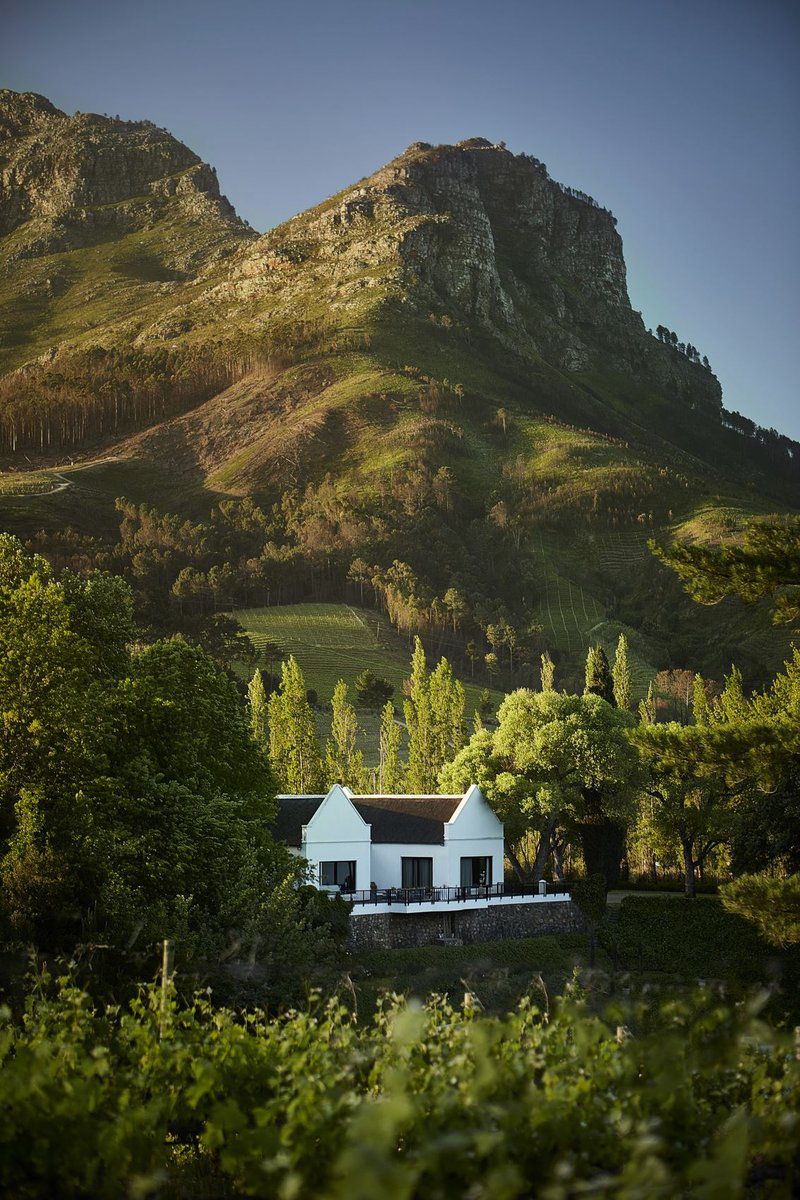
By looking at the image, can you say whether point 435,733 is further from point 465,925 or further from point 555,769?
point 465,925

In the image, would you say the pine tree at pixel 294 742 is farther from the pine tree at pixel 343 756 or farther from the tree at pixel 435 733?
the tree at pixel 435 733

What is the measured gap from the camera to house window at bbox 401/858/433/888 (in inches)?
1796

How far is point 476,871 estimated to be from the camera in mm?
47000

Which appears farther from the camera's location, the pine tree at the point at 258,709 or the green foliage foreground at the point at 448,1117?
the pine tree at the point at 258,709

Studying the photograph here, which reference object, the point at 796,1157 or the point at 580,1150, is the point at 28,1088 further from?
the point at 796,1157

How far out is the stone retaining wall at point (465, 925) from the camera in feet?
135

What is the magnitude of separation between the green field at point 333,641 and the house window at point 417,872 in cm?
5937

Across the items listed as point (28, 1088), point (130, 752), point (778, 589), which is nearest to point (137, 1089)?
point (28, 1088)

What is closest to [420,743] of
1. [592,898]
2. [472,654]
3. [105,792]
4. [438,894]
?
[592,898]

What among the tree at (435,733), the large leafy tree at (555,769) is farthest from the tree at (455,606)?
the large leafy tree at (555,769)

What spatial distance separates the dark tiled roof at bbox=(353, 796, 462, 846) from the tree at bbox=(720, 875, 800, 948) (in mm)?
29100

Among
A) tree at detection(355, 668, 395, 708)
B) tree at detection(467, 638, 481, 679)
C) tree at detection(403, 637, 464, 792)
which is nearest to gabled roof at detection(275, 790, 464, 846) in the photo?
tree at detection(403, 637, 464, 792)

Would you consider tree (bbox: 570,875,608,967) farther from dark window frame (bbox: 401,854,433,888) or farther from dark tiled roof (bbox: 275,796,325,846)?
dark tiled roof (bbox: 275,796,325,846)

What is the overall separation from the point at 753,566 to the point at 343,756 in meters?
53.2
